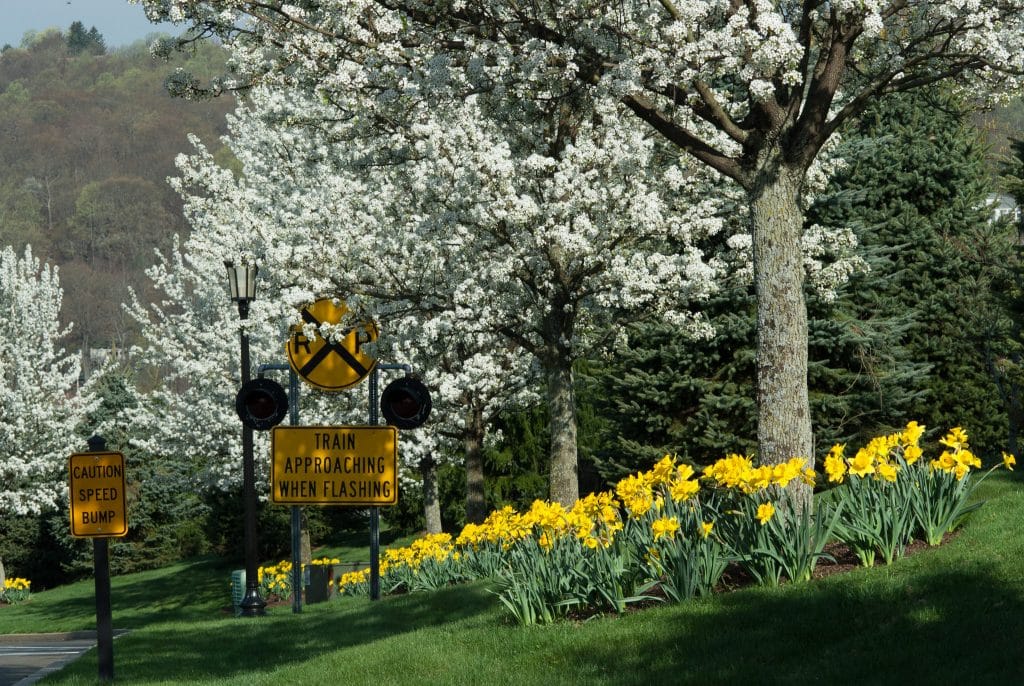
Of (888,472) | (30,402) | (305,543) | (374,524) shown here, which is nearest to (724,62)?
(888,472)

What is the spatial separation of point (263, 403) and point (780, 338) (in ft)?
15.6

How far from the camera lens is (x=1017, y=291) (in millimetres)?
28625

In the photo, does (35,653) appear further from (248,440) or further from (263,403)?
(263,403)

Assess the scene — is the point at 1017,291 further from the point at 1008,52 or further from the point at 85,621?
the point at 85,621

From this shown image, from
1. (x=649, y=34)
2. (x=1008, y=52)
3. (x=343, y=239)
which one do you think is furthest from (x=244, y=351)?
(x=1008, y=52)

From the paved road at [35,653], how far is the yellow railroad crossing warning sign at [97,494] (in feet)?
10.3

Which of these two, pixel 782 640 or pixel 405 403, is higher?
pixel 405 403

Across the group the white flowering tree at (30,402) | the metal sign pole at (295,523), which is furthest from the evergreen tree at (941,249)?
the white flowering tree at (30,402)

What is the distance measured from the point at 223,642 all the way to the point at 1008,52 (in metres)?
9.84

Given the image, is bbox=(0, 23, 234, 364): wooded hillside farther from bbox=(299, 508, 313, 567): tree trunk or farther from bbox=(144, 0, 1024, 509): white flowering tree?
bbox=(144, 0, 1024, 509): white flowering tree

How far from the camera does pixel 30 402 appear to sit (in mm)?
34969

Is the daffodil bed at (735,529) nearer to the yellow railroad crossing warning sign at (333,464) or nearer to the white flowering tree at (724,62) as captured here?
the white flowering tree at (724,62)

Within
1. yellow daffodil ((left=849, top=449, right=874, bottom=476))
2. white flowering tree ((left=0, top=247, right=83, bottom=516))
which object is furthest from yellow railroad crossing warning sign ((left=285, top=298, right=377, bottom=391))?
white flowering tree ((left=0, top=247, right=83, bottom=516))

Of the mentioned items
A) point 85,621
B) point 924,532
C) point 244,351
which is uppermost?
point 244,351
